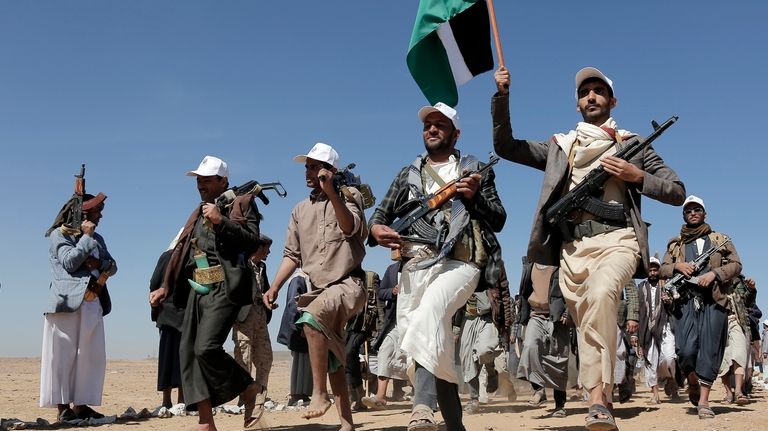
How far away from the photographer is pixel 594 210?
5973 mm

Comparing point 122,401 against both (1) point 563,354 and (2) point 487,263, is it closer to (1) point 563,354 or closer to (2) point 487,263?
(1) point 563,354

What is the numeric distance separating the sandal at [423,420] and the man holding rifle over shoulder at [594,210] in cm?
106

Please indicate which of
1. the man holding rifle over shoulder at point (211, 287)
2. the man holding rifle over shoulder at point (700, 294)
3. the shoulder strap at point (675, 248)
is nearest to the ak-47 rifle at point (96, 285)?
the man holding rifle over shoulder at point (211, 287)

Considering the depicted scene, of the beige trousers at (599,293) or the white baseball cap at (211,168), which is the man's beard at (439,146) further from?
the white baseball cap at (211,168)

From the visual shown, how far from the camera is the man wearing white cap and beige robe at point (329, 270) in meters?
6.77

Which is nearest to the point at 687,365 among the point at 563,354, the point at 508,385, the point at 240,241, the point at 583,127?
the point at 563,354

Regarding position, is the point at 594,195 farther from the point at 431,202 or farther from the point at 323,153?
the point at 323,153

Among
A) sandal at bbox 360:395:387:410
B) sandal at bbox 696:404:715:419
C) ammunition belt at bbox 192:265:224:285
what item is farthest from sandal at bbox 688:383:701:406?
ammunition belt at bbox 192:265:224:285

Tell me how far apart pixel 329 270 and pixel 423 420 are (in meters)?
1.95

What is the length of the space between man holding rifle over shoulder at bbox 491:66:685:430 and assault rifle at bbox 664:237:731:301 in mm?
4664

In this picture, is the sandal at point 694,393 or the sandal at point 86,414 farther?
the sandal at point 694,393

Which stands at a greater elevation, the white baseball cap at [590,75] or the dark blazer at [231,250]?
the white baseball cap at [590,75]

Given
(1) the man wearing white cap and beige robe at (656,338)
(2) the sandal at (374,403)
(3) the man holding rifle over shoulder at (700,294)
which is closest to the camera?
(3) the man holding rifle over shoulder at (700,294)

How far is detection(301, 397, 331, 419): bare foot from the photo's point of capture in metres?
6.46
